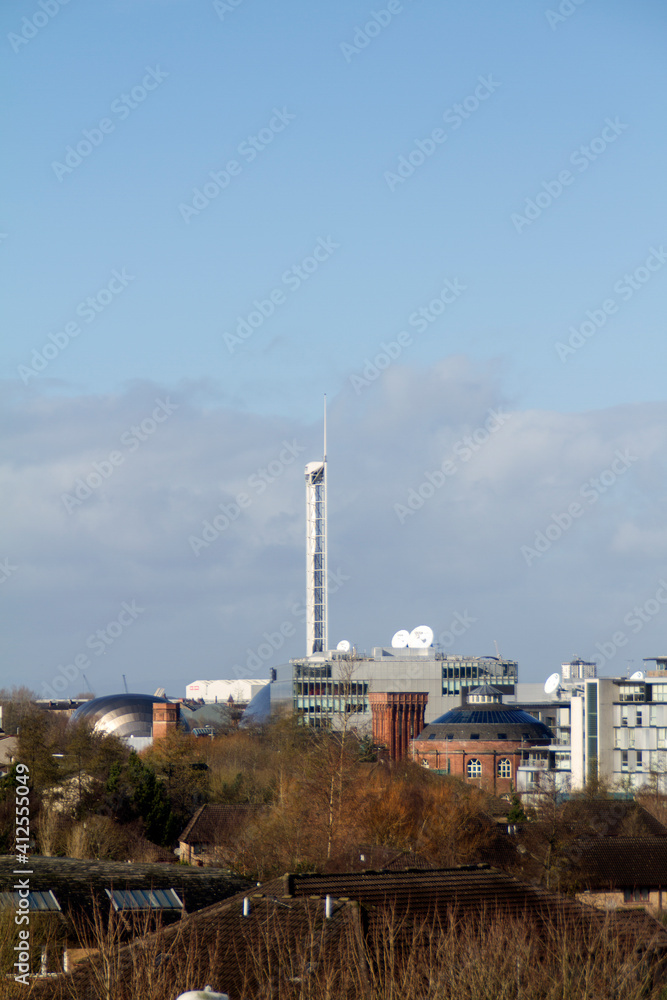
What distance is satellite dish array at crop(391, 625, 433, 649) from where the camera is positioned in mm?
154375

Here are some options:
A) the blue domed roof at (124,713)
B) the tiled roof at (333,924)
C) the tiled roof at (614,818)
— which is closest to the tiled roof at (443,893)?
the tiled roof at (333,924)

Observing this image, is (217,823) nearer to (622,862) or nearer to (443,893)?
(622,862)

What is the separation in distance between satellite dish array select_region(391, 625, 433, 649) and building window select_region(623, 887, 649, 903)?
102 meters

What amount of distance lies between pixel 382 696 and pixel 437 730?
49.1 feet

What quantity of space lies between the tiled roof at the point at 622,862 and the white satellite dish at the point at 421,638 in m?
98.7

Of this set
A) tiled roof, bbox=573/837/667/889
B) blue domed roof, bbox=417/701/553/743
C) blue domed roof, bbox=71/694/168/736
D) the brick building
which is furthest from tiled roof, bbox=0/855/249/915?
blue domed roof, bbox=71/694/168/736

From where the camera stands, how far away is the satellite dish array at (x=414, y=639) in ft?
506

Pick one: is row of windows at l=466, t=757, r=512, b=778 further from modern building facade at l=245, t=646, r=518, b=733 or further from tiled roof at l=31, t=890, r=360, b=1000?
tiled roof at l=31, t=890, r=360, b=1000

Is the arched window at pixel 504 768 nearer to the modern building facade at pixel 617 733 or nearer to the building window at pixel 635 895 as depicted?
the modern building facade at pixel 617 733

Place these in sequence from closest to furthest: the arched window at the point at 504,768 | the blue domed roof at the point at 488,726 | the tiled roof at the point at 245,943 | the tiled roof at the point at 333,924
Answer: the tiled roof at the point at 245,943 < the tiled roof at the point at 333,924 < the arched window at the point at 504,768 < the blue domed roof at the point at 488,726

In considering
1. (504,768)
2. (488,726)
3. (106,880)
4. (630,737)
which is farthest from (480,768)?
(106,880)

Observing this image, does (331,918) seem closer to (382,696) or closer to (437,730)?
(437,730)

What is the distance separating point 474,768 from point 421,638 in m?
46.8

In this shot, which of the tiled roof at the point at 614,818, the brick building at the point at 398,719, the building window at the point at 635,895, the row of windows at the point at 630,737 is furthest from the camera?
the brick building at the point at 398,719
